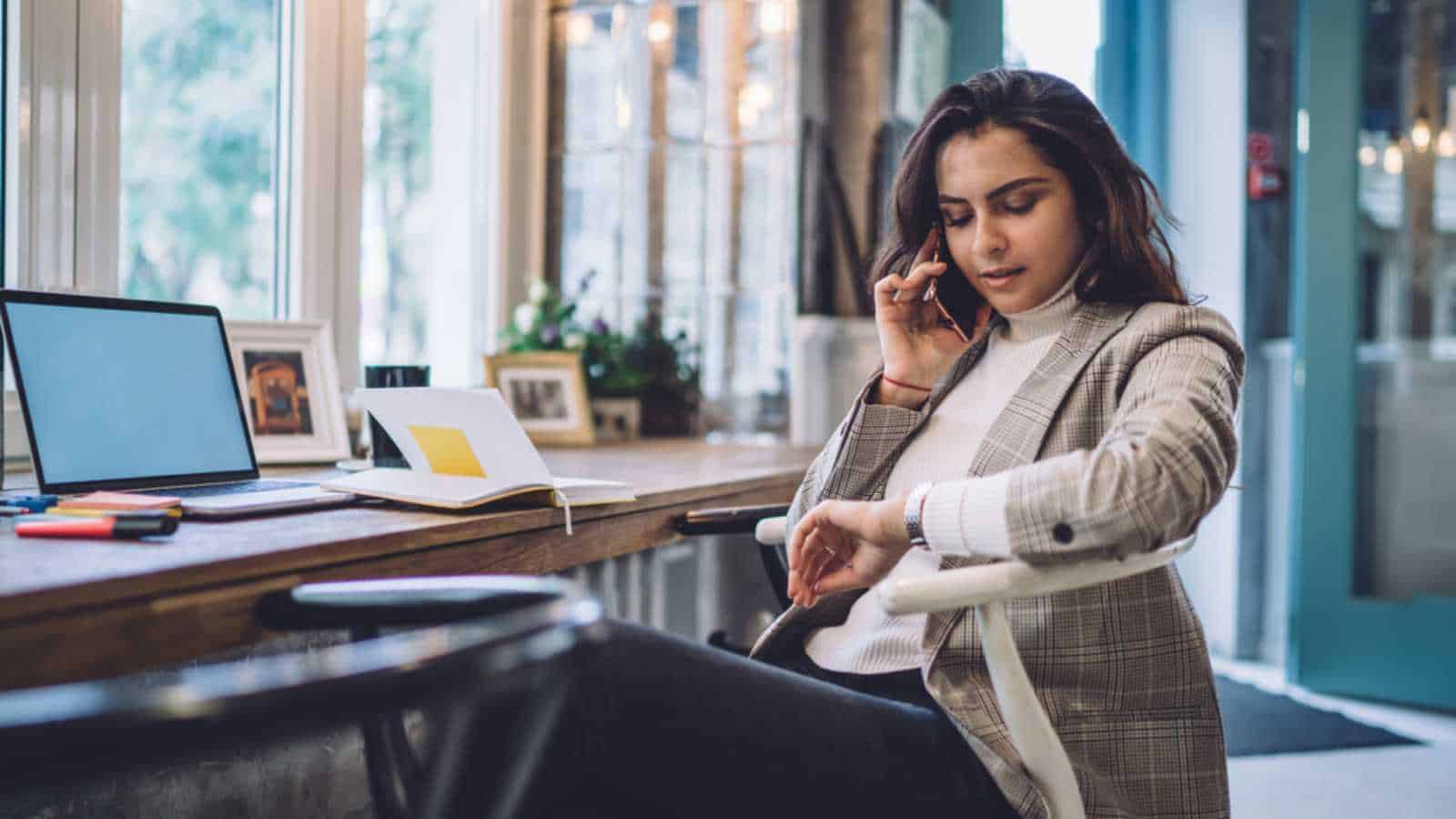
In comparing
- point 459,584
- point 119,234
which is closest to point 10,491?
point 119,234

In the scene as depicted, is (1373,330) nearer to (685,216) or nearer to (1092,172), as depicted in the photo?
(685,216)

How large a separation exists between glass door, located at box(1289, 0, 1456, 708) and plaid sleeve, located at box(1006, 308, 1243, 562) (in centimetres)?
225

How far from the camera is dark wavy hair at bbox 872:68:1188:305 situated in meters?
1.17

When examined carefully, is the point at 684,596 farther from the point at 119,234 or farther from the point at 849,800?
the point at 849,800

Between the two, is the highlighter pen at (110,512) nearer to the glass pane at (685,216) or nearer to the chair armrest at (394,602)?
the chair armrest at (394,602)

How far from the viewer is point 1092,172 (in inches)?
46.9

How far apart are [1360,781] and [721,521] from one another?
1.69 meters

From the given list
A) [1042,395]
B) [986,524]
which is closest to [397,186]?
[1042,395]

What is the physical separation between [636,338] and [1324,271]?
1.84 m

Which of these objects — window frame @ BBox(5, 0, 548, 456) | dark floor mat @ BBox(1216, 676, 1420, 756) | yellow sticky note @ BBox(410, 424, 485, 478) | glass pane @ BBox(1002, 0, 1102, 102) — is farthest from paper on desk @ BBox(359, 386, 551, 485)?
glass pane @ BBox(1002, 0, 1102, 102)

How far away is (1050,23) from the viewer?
347cm

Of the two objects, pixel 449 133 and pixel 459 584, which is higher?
pixel 449 133

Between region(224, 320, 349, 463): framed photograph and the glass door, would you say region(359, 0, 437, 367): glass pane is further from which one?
the glass door

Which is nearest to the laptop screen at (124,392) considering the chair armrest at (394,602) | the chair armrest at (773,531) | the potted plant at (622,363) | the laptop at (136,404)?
the laptop at (136,404)
